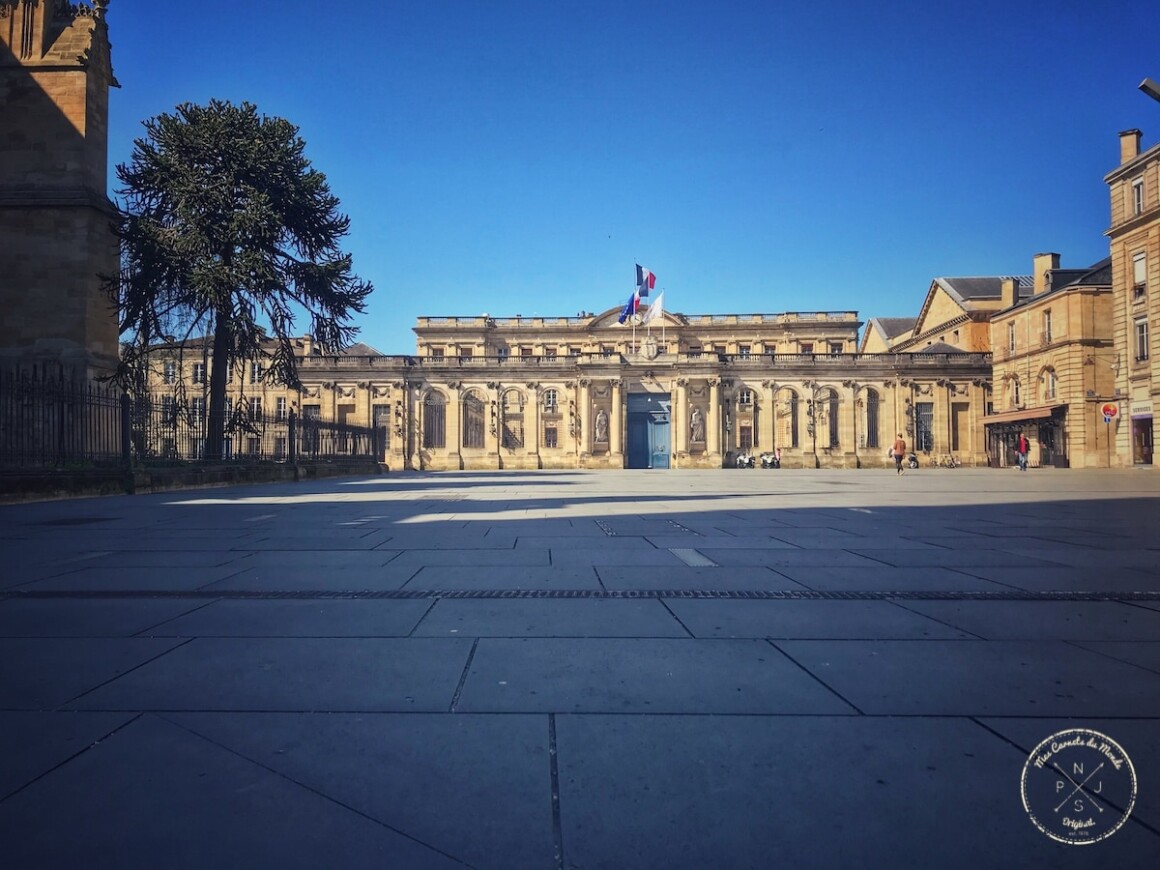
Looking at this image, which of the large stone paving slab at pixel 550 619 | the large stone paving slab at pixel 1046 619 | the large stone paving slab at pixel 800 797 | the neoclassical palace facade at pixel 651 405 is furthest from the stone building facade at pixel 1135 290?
the large stone paving slab at pixel 800 797

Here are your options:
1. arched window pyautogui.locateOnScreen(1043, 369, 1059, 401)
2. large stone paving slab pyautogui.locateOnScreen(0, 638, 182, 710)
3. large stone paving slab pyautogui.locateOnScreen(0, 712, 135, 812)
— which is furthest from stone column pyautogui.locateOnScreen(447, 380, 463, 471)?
large stone paving slab pyautogui.locateOnScreen(0, 712, 135, 812)

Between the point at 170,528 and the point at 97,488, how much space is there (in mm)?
7843

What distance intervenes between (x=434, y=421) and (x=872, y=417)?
105 ft

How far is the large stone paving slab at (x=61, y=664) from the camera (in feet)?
9.17

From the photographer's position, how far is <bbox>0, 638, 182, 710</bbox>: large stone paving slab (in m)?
2.79

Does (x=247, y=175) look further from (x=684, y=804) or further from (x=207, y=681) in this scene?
(x=684, y=804)

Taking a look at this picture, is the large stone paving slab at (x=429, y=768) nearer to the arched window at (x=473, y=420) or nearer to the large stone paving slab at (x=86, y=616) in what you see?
the large stone paving slab at (x=86, y=616)

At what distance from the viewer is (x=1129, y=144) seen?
115 feet

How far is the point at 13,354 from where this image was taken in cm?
1759

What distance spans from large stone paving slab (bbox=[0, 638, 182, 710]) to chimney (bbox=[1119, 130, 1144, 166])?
1788 inches

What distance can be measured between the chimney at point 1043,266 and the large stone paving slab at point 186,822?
175 ft

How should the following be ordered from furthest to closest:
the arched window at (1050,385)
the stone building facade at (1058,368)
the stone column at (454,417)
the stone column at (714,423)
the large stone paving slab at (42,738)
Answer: the stone column at (454,417)
the stone column at (714,423)
the arched window at (1050,385)
the stone building facade at (1058,368)
the large stone paving slab at (42,738)

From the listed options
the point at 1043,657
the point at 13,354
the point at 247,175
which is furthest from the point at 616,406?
the point at 1043,657

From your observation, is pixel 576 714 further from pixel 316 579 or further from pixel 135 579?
pixel 135 579
